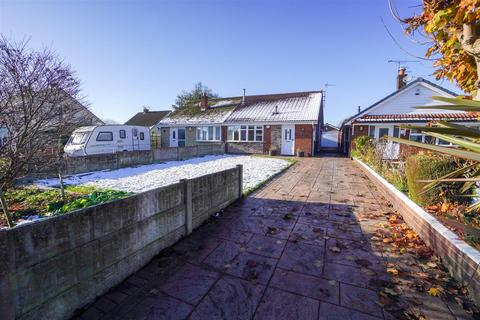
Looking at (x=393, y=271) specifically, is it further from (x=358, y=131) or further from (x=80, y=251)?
(x=358, y=131)

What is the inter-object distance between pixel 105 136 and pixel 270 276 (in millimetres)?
14798

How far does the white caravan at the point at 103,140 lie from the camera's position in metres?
13.1

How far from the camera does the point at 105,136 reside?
14.4 metres

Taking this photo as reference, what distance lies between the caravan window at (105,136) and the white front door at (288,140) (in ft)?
39.9

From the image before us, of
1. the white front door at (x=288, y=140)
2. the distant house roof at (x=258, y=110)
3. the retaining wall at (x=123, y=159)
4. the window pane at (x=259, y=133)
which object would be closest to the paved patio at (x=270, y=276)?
the retaining wall at (x=123, y=159)

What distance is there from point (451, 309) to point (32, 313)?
3.66m

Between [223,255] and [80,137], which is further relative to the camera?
[80,137]

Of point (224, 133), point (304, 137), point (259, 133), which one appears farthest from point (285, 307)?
point (224, 133)

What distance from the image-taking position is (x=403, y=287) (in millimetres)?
2500

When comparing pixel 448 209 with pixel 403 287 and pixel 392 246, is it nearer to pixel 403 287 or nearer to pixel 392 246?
pixel 392 246

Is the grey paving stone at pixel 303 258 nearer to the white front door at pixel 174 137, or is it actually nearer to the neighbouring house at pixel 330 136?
the white front door at pixel 174 137

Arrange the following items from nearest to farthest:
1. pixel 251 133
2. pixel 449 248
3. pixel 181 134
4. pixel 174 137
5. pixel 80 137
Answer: pixel 449 248, pixel 80 137, pixel 251 133, pixel 181 134, pixel 174 137

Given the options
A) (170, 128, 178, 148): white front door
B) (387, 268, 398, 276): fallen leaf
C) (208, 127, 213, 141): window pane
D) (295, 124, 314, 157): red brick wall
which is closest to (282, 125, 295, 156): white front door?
(295, 124, 314, 157): red brick wall

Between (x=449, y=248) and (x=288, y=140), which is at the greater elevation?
(x=288, y=140)
